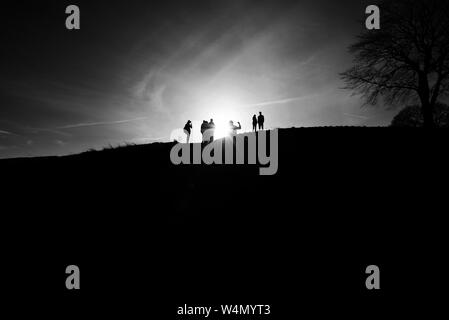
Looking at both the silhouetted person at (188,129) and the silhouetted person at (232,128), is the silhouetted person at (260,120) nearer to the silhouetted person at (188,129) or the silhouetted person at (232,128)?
the silhouetted person at (232,128)

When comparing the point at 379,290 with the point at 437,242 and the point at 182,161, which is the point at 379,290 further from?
the point at 182,161

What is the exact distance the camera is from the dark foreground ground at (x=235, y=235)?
496 cm

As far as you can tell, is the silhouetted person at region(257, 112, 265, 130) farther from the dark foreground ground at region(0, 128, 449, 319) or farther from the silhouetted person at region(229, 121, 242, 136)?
the dark foreground ground at region(0, 128, 449, 319)

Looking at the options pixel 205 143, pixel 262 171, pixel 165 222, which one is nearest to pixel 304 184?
pixel 262 171

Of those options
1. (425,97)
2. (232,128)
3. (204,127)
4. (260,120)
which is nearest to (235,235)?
(204,127)

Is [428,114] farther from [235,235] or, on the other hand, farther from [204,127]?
[235,235]

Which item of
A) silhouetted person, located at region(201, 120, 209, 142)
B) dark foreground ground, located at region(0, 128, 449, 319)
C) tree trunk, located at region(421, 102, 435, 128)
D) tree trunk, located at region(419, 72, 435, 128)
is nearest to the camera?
dark foreground ground, located at region(0, 128, 449, 319)

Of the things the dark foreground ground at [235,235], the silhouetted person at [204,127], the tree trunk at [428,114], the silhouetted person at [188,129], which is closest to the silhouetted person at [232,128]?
the silhouetted person at [204,127]

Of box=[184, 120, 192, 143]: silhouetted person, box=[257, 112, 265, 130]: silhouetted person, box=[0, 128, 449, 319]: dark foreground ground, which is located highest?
box=[257, 112, 265, 130]: silhouetted person

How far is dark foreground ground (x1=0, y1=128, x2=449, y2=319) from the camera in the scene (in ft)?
16.3

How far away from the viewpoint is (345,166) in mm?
9828

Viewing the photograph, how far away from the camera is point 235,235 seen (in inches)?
258

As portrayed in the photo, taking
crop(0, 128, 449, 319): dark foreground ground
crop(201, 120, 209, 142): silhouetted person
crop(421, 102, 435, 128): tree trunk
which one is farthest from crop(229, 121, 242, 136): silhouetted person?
crop(421, 102, 435, 128): tree trunk

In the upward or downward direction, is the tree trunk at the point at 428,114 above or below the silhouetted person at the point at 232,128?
above
